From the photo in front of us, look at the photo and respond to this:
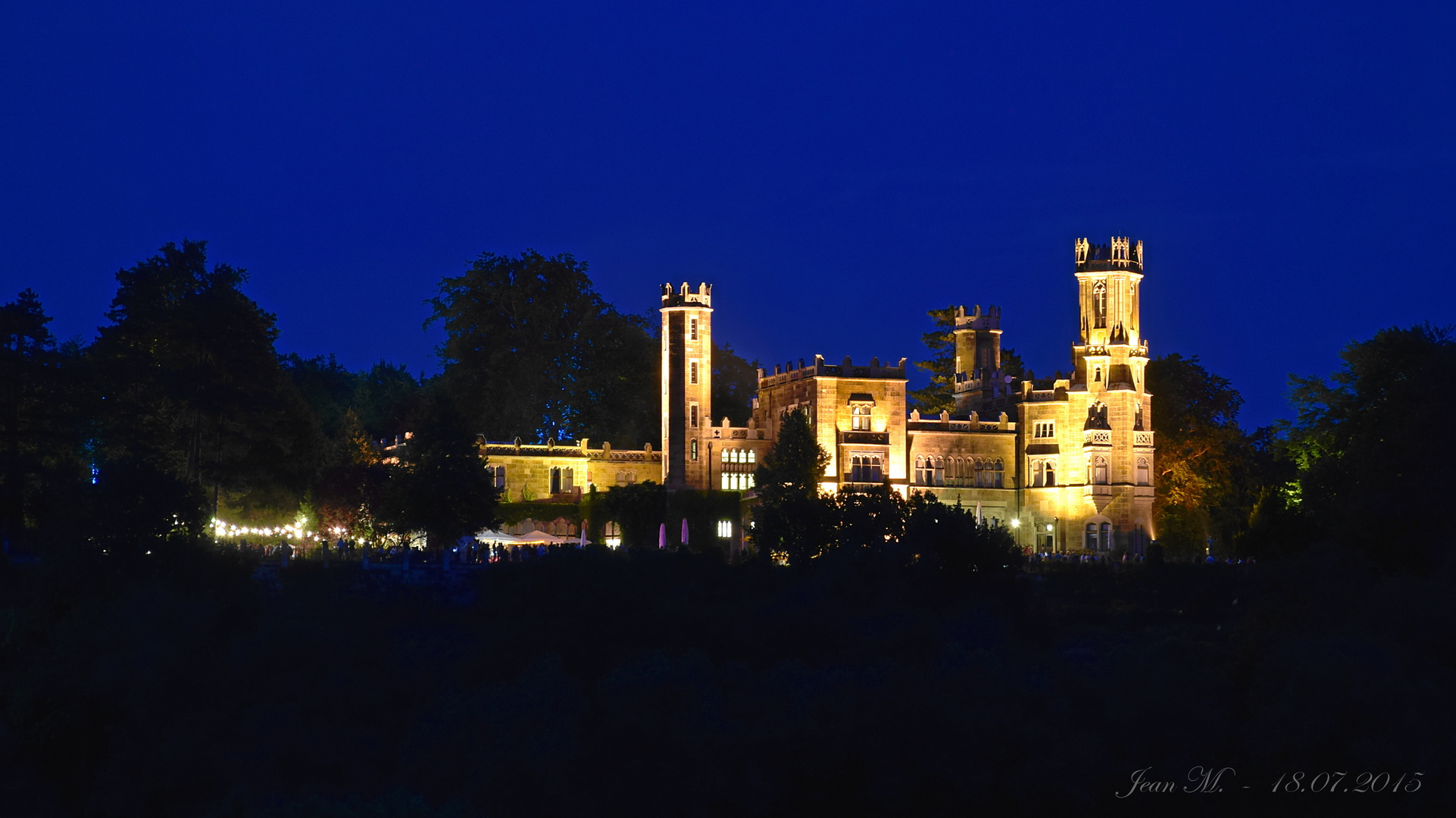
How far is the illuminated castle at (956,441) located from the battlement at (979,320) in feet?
24.0

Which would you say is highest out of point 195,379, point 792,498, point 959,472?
point 195,379

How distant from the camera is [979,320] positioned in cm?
7569

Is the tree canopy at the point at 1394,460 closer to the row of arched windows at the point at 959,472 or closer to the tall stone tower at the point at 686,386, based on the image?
the row of arched windows at the point at 959,472

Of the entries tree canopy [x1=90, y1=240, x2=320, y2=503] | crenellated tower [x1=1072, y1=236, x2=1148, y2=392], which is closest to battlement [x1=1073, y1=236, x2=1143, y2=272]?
crenellated tower [x1=1072, y1=236, x2=1148, y2=392]

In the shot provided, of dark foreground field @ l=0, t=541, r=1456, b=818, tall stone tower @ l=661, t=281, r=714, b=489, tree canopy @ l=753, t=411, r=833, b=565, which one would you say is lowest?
dark foreground field @ l=0, t=541, r=1456, b=818

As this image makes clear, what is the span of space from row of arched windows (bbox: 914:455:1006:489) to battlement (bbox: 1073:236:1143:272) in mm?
8545

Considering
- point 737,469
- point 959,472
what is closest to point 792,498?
point 737,469

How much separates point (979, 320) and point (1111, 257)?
28.0ft

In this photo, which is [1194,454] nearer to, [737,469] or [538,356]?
[737,469]

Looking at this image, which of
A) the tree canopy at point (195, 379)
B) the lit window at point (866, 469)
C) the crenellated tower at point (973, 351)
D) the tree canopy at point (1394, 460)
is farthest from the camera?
the crenellated tower at point (973, 351)

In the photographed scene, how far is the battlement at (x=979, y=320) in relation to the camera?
249 feet

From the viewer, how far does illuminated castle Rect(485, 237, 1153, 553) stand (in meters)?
65.2

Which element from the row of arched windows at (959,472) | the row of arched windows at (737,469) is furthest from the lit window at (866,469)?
the row of arched windows at (737,469)

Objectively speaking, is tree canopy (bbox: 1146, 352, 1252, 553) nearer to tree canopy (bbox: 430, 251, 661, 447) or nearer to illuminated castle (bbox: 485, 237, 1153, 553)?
illuminated castle (bbox: 485, 237, 1153, 553)
